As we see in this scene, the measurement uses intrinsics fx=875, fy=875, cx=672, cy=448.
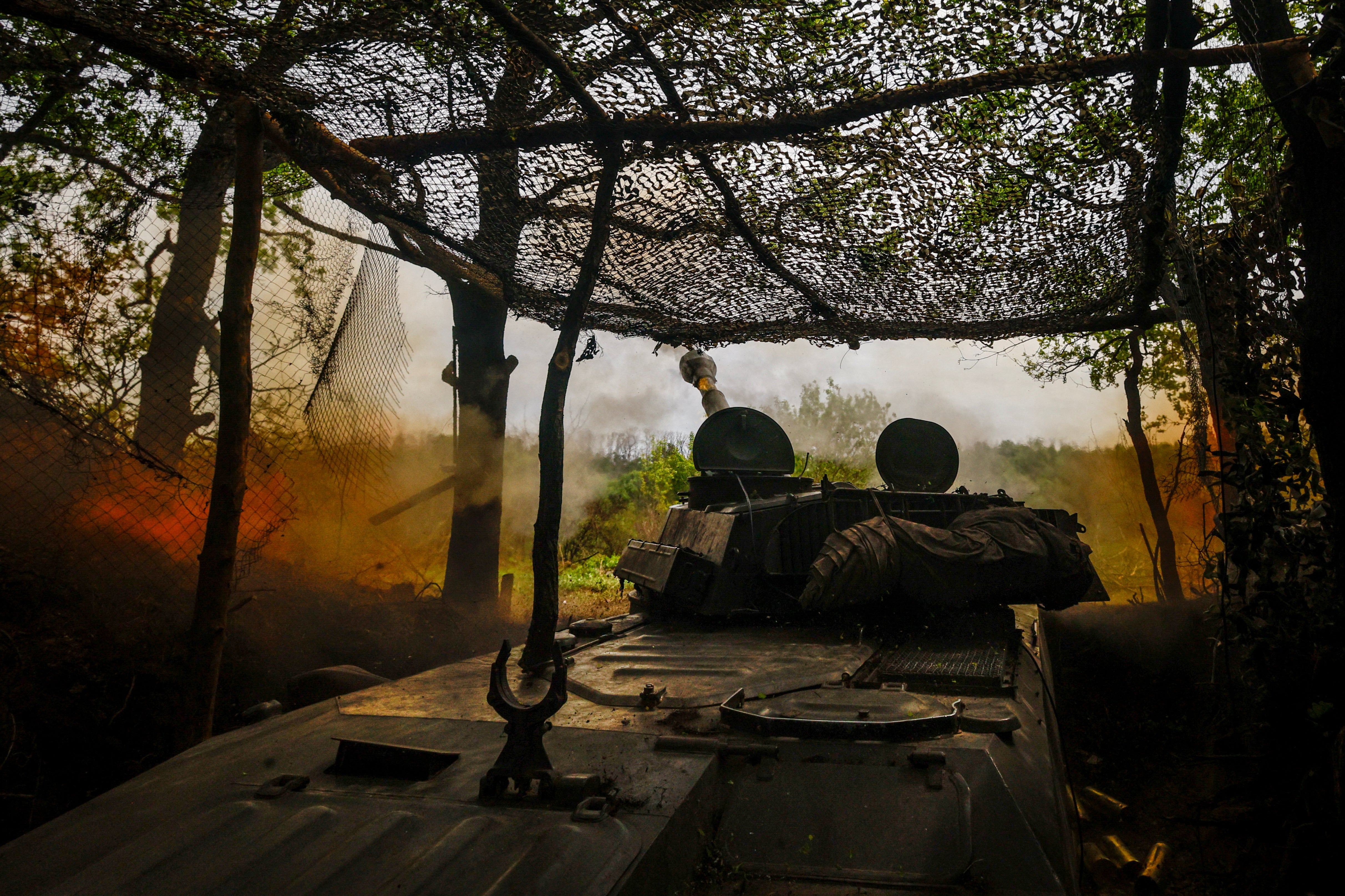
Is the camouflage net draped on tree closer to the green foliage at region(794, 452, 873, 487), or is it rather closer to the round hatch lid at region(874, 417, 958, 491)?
the round hatch lid at region(874, 417, 958, 491)

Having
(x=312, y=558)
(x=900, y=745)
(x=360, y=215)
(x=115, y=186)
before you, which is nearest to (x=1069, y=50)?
(x=900, y=745)

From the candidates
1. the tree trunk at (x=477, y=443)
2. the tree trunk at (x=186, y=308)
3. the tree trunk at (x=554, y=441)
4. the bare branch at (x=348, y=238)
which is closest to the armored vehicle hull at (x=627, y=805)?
the tree trunk at (x=554, y=441)

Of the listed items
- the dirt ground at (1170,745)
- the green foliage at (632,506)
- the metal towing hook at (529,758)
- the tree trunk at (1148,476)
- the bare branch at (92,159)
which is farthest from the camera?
the green foliage at (632,506)

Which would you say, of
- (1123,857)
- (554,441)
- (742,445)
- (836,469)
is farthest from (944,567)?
(836,469)

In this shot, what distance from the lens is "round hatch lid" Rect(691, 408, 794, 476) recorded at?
21.5 ft

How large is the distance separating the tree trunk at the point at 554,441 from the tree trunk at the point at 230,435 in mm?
1383

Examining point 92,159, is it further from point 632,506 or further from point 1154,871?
point 632,506

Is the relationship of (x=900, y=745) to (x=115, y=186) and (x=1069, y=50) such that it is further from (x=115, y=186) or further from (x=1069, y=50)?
(x=115, y=186)

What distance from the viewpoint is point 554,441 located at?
4477 mm

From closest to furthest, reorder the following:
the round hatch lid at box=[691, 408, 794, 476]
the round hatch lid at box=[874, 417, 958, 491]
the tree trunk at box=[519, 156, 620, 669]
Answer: the tree trunk at box=[519, 156, 620, 669]
the round hatch lid at box=[691, 408, 794, 476]
the round hatch lid at box=[874, 417, 958, 491]

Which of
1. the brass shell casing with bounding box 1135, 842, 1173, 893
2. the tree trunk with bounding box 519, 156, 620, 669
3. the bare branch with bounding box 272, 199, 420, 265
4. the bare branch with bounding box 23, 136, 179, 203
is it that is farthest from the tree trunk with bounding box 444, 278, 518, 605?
the brass shell casing with bounding box 1135, 842, 1173, 893

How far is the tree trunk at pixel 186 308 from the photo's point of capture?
5.07 meters

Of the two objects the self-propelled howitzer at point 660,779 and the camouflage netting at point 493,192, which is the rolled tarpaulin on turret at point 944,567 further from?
the camouflage netting at point 493,192

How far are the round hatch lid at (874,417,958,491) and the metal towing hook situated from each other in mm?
4528
